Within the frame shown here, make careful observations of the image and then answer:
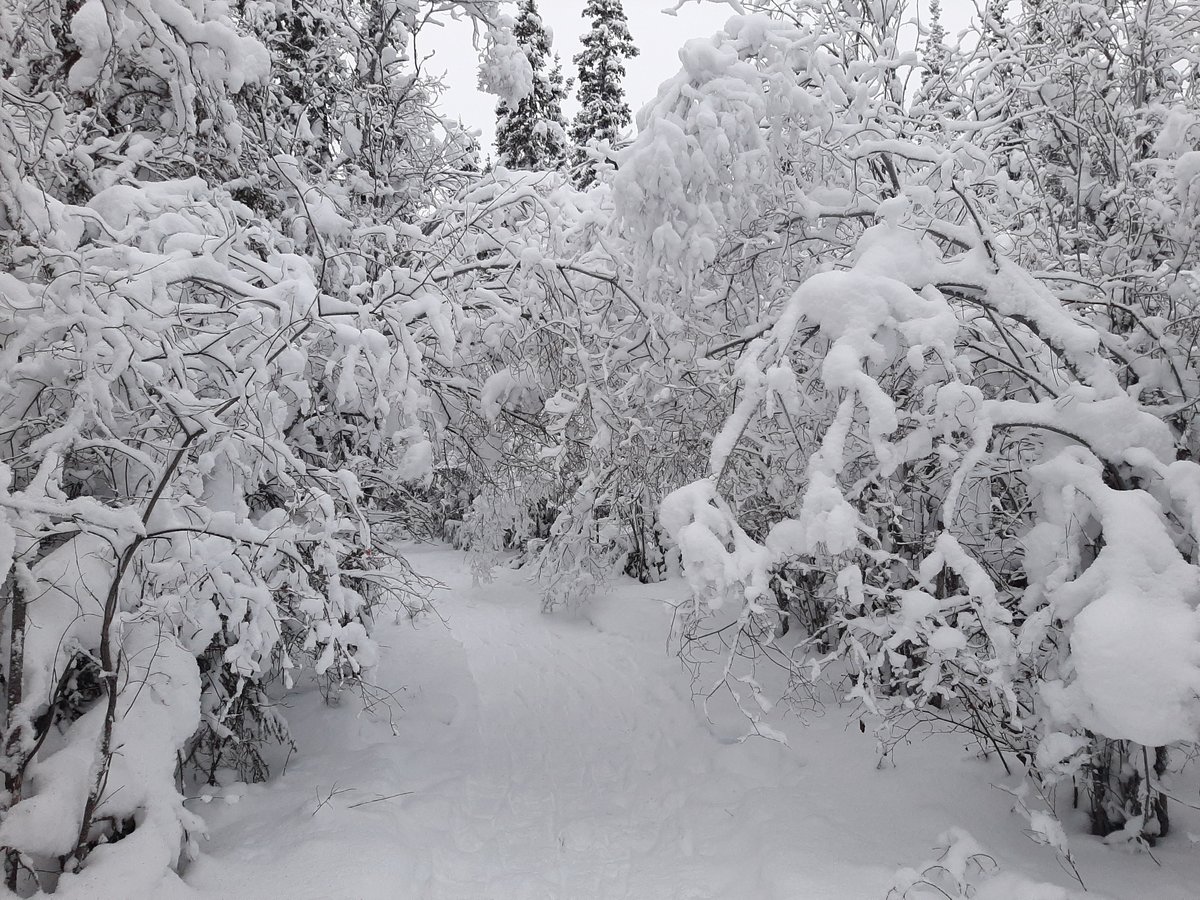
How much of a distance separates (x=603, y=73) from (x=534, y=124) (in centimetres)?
343

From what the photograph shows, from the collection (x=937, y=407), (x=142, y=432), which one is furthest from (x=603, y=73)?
(x=937, y=407)

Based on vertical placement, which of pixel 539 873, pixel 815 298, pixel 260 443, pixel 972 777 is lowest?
pixel 539 873

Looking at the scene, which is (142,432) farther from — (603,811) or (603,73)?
(603,73)

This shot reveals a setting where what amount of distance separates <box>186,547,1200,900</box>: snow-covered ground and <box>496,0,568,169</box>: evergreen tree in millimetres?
15121

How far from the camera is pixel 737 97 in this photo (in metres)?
3.92

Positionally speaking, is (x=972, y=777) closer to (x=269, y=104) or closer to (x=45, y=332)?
(x=45, y=332)

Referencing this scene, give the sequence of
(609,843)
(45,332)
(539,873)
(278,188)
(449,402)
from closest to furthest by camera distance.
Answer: (45,332), (539,873), (609,843), (449,402), (278,188)

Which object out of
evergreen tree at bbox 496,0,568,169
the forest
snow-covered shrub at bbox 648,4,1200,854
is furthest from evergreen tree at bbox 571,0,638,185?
snow-covered shrub at bbox 648,4,1200,854

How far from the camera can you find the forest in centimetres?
319

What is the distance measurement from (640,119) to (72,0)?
330 cm

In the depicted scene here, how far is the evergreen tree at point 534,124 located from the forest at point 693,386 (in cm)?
1339

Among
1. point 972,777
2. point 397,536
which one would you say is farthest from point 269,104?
point 972,777

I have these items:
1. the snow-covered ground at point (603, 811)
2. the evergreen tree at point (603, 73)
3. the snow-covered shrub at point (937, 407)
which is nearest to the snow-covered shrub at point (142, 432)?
the snow-covered ground at point (603, 811)

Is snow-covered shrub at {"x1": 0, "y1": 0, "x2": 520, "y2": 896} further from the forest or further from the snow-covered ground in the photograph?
the snow-covered ground
